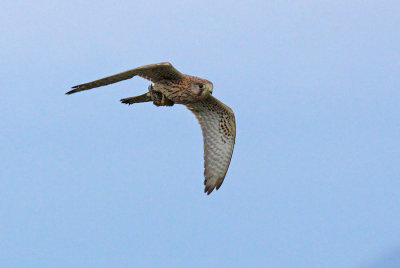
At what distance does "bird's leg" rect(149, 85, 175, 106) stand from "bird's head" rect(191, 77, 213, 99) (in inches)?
25.7

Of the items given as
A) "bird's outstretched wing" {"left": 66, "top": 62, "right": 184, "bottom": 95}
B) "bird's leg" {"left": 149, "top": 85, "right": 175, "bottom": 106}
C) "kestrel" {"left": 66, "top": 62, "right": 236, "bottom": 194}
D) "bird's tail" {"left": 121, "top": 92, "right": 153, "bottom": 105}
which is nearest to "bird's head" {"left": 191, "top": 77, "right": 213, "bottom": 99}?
"kestrel" {"left": 66, "top": 62, "right": 236, "bottom": 194}

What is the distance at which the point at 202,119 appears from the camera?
14.6 meters

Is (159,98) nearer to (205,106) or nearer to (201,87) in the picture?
(201,87)

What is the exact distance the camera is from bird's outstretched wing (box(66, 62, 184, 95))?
1149cm

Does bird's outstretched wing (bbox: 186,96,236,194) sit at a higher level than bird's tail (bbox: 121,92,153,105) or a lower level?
lower

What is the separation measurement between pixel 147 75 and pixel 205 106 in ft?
5.96

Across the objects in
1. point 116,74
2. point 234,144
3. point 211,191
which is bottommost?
point 211,191

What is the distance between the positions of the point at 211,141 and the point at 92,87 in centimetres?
394

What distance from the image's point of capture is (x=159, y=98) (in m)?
13.4

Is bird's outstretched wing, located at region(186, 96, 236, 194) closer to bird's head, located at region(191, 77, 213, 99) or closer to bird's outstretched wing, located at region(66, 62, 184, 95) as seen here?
bird's head, located at region(191, 77, 213, 99)

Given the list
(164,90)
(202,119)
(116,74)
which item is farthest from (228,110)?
(116,74)

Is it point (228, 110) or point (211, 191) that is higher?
point (228, 110)

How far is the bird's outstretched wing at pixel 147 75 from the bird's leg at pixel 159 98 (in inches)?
9.5

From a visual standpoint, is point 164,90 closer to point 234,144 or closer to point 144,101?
point 144,101
